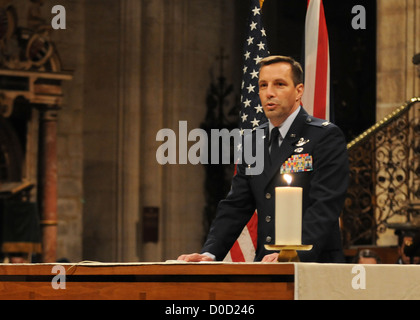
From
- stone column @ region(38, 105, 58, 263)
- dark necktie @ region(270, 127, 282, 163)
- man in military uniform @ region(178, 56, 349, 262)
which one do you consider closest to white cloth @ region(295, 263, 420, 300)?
man in military uniform @ region(178, 56, 349, 262)

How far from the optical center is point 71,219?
49.9ft

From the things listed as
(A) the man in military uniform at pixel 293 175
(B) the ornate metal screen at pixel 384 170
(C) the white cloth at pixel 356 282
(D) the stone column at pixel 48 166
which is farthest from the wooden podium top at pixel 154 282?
(D) the stone column at pixel 48 166

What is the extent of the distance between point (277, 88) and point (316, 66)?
3.09m

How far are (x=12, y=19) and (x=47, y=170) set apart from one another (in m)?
2.08

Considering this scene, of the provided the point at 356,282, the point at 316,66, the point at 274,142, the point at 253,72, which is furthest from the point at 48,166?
the point at 356,282

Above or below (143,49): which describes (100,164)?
below

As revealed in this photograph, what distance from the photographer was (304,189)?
4.03 metres

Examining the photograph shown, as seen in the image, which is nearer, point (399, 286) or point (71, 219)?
point (399, 286)

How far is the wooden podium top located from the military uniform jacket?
78 cm

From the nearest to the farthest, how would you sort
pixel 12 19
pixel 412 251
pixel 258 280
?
1. pixel 258 280
2. pixel 412 251
3. pixel 12 19

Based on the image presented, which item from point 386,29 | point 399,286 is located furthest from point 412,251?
point 399,286

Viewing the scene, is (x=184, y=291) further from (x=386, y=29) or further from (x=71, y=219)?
(x=71, y=219)

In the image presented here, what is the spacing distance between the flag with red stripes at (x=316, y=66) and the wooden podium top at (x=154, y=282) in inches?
154

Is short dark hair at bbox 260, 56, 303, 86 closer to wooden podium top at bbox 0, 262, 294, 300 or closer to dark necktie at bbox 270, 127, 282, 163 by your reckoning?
dark necktie at bbox 270, 127, 282, 163
